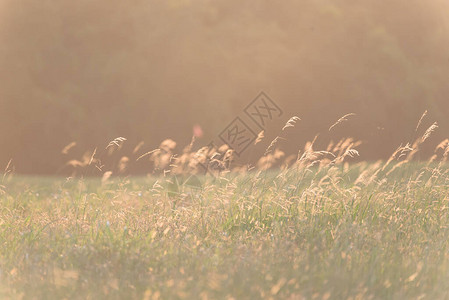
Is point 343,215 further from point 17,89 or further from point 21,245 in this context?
point 17,89

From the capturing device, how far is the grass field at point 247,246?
375 centimetres

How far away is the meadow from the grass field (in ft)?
0.03

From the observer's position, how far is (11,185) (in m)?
8.77

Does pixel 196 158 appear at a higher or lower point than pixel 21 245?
higher

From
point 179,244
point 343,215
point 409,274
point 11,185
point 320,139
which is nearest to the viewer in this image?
point 409,274

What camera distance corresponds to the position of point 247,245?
450 centimetres

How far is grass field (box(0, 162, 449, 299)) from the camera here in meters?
3.75

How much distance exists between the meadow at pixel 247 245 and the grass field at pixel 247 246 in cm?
1

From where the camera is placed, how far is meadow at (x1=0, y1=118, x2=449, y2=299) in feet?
12.3

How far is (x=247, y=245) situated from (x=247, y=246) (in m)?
0.04

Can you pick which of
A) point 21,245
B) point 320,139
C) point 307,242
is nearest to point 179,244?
point 307,242

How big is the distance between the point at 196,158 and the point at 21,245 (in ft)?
6.13

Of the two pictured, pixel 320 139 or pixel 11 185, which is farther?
pixel 11 185

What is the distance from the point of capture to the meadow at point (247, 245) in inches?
148
